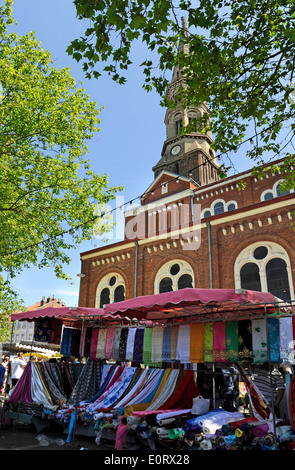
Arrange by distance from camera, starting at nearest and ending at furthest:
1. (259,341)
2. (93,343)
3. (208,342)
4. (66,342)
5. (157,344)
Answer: (259,341), (208,342), (157,344), (93,343), (66,342)

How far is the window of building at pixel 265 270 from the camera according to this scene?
15.7 metres

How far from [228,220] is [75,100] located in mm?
9809

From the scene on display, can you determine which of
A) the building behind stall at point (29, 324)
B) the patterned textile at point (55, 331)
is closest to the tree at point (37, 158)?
the patterned textile at point (55, 331)

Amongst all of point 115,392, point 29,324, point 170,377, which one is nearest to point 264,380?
point 170,377

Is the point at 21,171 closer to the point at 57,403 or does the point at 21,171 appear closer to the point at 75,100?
the point at 75,100

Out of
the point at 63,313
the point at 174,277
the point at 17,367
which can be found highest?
the point at 174,277

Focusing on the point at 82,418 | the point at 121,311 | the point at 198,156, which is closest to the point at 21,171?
the point at 121,311

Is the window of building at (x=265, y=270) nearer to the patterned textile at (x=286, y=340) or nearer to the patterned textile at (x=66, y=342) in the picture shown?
the patterned textile at (x=66, y=342)

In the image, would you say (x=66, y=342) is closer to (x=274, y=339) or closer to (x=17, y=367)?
(x=17, y=367)

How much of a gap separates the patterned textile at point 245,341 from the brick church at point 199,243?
6057 mm

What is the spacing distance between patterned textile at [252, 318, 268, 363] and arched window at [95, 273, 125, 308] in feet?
51.7

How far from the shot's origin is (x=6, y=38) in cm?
1195

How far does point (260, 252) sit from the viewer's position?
16.8 metres

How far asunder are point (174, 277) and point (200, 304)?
13097 millimetres
